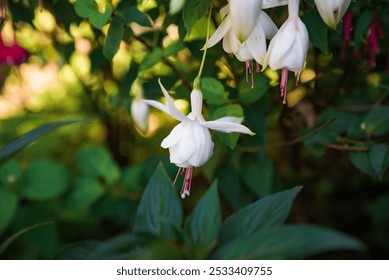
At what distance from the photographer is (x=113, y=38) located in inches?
32.8

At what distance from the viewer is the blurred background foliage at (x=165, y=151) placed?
65 cm

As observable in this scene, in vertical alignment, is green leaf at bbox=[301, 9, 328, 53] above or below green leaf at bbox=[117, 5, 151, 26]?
below

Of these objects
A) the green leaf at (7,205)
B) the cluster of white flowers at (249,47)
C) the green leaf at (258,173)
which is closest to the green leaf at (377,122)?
the green leaf at (258,173)

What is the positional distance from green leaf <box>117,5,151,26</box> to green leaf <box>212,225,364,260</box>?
414 mm

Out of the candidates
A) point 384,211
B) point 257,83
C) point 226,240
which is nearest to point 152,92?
point 257,83

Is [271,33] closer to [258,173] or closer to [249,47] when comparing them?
[249,47]

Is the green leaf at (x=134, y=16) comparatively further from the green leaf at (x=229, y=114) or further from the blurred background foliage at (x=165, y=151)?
the green leaf at (x=229, y=114)

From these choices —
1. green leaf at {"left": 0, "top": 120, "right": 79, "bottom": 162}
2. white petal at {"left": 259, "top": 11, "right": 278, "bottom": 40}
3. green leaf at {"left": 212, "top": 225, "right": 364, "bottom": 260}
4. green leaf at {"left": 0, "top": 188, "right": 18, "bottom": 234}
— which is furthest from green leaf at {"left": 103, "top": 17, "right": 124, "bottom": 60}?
green leaf at {"left": 0, "top": 188, "right": 18, "bottom": 234}

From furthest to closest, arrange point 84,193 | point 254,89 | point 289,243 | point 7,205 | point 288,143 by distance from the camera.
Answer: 1. point 84,193
2. point 7,205
3. point 288,143
4. point 254,89
5. point 289,243

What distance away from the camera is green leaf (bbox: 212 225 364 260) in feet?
1.57

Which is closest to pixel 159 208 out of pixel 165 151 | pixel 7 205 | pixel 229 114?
pixel 229 114

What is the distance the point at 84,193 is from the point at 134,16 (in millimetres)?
593

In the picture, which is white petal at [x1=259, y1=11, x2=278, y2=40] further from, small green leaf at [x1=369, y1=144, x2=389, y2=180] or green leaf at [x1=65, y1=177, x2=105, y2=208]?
green leaf at [x1=65, y1=177, x2=105, y2=208]

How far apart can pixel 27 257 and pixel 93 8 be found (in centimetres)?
52
